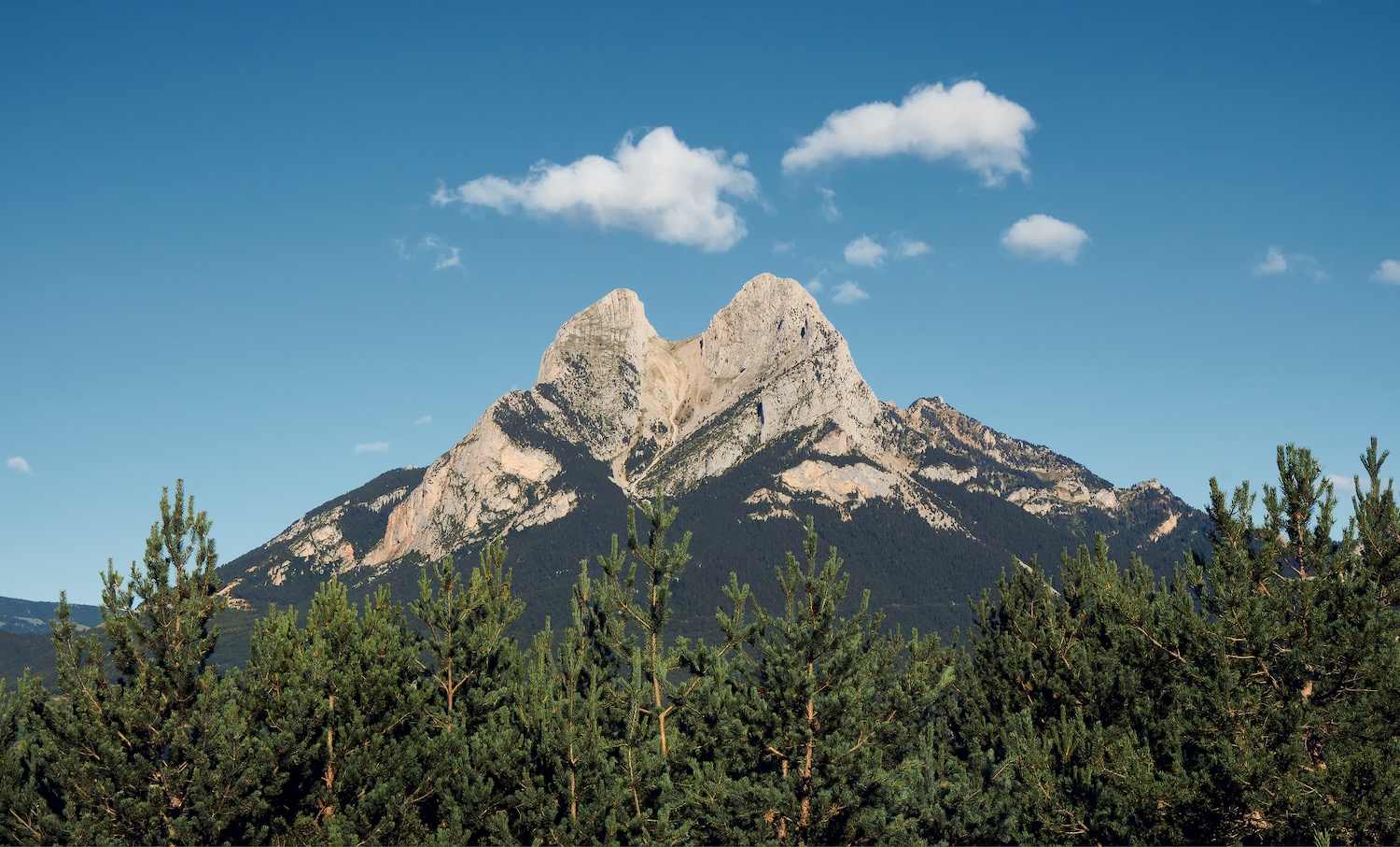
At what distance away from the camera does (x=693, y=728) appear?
35344 millimetres

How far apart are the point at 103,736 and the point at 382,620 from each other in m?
9.23

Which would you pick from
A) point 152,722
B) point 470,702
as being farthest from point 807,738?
point 152,722

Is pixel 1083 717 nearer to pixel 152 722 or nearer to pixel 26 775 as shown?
pixel 152 722

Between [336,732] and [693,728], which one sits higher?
[336,732]

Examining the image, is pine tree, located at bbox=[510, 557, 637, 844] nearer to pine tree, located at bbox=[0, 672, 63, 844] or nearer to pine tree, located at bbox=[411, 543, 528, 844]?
pine tree, located at bbox=[411, 543, 528, 844]

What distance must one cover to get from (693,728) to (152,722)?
1626 cm

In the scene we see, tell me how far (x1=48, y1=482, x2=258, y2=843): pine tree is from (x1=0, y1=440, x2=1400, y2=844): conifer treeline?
0.08 metres

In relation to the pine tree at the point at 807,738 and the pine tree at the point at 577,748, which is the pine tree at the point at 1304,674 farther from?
the pine tree at the point at 577,748

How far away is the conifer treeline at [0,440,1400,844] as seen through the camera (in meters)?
29.0

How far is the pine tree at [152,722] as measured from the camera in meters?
28.9

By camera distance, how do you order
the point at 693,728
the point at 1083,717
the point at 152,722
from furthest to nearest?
the point at 1083,717 → the point at 693,728 → the point at 152,722

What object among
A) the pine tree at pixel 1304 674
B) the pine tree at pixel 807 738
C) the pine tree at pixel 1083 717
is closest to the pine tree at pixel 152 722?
the pine tree at pixel 807 738

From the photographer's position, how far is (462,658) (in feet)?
118

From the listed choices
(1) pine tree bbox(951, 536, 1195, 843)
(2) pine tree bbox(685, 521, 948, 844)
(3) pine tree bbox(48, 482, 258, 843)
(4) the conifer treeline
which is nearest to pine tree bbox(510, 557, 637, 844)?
(4) the conifer treeline
